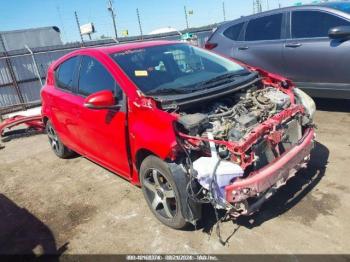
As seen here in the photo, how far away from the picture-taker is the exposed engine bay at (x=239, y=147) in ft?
9.89

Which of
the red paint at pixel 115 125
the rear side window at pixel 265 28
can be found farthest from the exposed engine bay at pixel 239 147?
the rear side window at pixel 265 28

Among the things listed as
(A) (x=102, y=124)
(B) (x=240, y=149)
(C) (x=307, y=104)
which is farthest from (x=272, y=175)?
(A) (x=102, y=124)

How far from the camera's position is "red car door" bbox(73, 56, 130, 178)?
388 cm

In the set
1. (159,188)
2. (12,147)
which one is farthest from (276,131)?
(12,147)

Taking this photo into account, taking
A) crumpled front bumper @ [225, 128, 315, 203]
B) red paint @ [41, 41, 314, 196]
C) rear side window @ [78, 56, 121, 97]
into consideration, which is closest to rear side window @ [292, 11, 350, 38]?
red paint @ [41, 41, 314, 196]

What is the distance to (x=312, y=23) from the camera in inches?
239

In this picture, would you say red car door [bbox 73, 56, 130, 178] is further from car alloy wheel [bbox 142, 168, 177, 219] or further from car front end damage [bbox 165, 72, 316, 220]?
car front end damage [bbox 165, 72, 316, 220]

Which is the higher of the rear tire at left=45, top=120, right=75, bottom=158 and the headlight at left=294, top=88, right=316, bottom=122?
the headlight at left=294, top=88, right=316, bottom=122

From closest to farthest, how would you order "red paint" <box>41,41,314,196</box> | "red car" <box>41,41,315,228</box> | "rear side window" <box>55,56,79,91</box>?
1. "red car" <box>41,41,315,228</box>
2. "red paint" <box>41,41,314,196</box>
3. "rear side window" <box>55,56,79,91</box>

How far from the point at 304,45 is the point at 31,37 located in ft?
51.5

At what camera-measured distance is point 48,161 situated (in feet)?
20.7

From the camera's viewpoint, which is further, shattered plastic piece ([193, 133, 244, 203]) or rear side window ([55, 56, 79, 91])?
rear side window ([55, 56, 79, 91])

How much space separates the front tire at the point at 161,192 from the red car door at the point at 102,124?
1.34 ft

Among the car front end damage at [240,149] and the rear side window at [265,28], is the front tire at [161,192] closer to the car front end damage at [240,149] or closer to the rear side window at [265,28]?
the car front end damage at [240,149]
